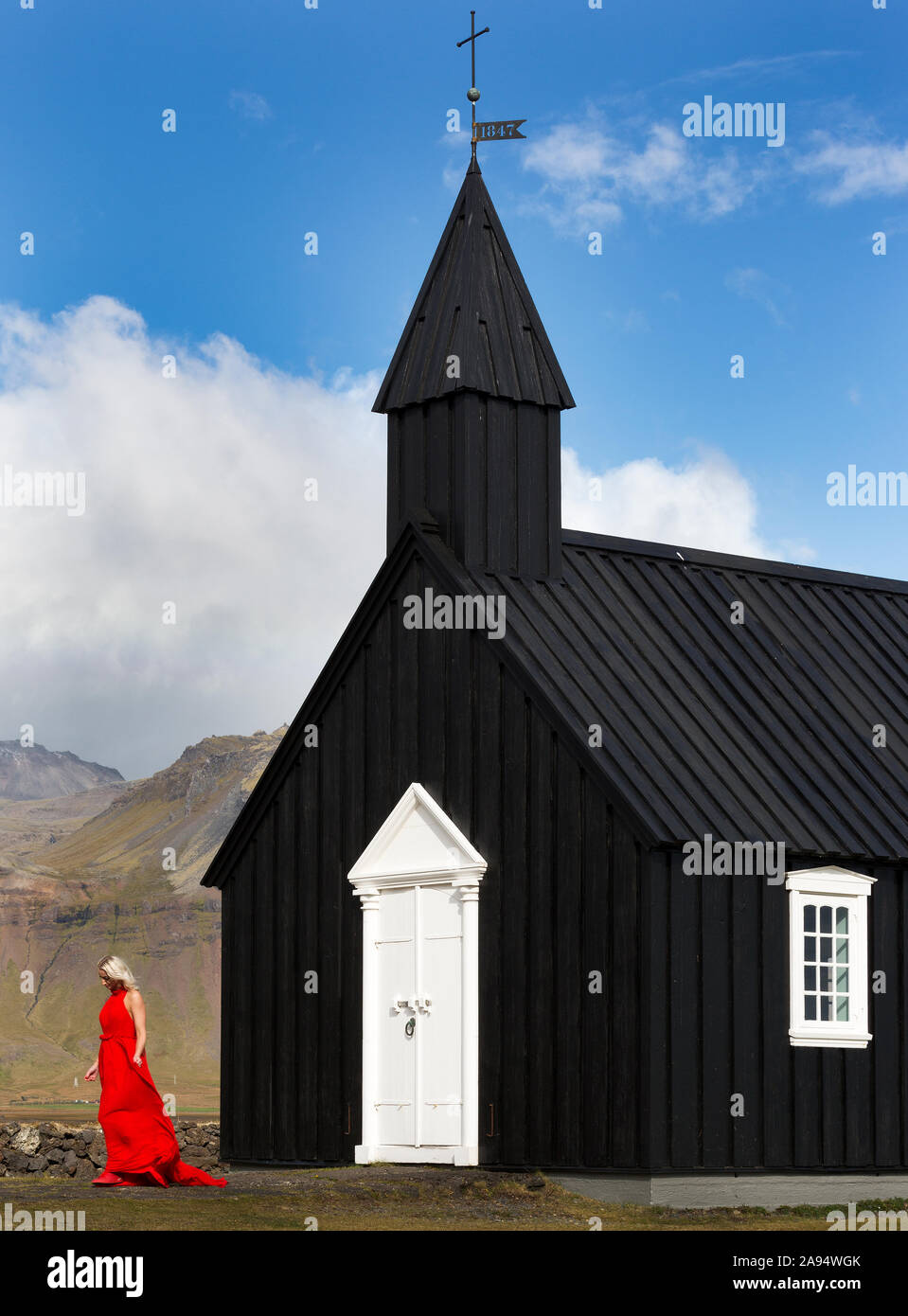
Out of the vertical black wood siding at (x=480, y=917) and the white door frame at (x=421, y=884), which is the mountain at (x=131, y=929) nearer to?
the vertical black wood siding at (x=480, y=917)

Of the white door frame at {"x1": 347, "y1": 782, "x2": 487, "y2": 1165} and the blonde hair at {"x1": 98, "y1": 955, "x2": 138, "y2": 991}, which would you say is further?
the white door frame at {"x1": 347, "y1": 782, "x2": 487, "y2": 1165}

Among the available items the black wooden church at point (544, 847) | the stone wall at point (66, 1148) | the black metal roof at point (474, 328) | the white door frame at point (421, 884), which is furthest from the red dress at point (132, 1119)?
the black metal roof at point (474, 328)

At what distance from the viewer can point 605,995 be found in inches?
811

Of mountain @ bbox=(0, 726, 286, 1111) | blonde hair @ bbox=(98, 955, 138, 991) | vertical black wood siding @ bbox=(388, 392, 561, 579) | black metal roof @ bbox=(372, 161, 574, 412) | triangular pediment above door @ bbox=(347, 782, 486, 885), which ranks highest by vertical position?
black metal roof @ bbox=(372, 161, 574, 412)

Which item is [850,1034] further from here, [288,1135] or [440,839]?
[288,1135]

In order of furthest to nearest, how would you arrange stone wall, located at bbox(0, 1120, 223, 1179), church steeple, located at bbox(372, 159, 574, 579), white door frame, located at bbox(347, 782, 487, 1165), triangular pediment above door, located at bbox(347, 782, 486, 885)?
1. stone wall, located at bbox(0, 1120, 223, 1179)
2. church steeple, located at bbox(372, 159, 574, 579)
3. triangular pediment above door, located at bbox(347, 782, 486, 885)
4. white door frame, located at bbox(347, 782, 487, 1165)

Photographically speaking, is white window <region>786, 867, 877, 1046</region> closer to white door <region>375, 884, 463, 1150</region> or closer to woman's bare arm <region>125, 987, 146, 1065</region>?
white door <region>375, 884, 463, 1150</region>

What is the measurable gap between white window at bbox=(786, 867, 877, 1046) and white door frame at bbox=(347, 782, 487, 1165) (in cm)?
337

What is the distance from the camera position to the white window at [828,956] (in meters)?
21.6

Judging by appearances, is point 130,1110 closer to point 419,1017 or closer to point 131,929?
point 419,1017

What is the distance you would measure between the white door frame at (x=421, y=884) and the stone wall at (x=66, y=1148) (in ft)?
18.2

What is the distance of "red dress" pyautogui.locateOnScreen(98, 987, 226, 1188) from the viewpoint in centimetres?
1939

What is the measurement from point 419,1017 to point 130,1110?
4.25m

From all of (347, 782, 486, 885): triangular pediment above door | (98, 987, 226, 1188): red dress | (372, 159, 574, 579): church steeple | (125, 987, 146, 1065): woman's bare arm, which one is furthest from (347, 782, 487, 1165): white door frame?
(125, 987, 146, 1065): woman's bare arm
